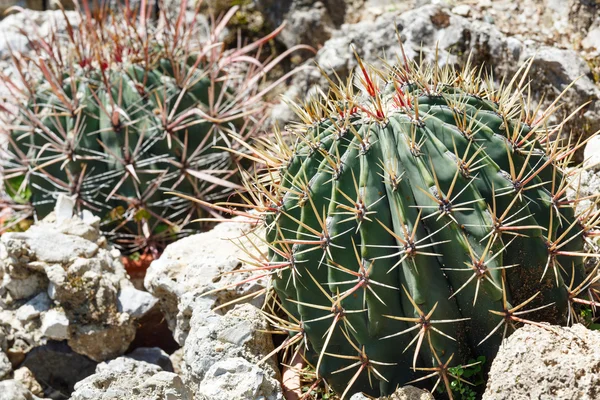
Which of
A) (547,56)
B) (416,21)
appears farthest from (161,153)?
(547,56)

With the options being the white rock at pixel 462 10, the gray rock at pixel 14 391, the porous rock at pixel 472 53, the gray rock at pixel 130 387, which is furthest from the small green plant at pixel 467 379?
the white rock at pixel 462 10

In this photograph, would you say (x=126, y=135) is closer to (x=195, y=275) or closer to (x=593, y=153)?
(x=195, y=275)

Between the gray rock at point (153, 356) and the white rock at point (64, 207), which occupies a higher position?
the white rock at point (64, 207)

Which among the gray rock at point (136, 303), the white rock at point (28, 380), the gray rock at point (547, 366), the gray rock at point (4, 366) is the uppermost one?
the gray rock at point (547, 366)

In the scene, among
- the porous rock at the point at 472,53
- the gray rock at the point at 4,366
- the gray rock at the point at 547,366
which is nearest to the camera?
the gray rock at the point at 547,366

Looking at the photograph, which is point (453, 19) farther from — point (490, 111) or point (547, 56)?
point (490, 111)

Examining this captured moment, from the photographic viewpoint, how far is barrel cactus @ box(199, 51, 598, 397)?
7.64 ft

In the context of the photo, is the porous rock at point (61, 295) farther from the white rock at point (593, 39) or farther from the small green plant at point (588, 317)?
the white rock at point (593, 39)

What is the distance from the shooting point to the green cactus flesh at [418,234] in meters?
2.33

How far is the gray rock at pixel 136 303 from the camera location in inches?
134

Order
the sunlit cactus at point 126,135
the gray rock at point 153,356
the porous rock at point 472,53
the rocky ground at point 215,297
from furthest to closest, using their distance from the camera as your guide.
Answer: the sunlit cactus at point 126,135, the porous rock at point 472,53, the gray rock at point 153,356, the rocky ground at point 215,297

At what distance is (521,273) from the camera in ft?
8.02

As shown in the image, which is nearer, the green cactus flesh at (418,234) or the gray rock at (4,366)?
the green cactus flesh at (418,234)

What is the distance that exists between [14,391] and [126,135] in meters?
1.35
